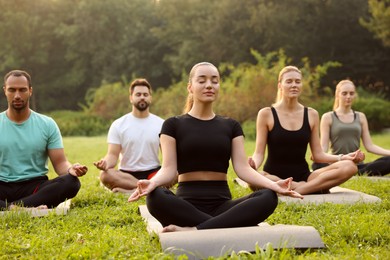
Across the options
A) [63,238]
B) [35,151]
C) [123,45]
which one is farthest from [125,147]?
[123,45]

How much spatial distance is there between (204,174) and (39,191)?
6.88 feet

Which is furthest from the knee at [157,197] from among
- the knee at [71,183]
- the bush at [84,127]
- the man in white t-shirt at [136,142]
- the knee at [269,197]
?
the bush at [84,127]

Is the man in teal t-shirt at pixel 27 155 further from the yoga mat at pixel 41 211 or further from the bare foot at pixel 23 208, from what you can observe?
the yoga mat at pixel 41 211

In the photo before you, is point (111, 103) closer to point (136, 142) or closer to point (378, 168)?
point (378, 168)

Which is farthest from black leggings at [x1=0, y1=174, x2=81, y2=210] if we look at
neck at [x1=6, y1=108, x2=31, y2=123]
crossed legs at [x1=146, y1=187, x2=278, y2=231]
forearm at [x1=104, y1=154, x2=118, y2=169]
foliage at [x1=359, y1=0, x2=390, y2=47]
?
foliage at [x1=359, y1=0, x2=390, y2=47]

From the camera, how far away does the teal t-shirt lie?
598 centimetres

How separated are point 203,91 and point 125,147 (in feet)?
10.7

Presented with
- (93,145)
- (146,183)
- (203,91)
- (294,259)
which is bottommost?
(93,145)

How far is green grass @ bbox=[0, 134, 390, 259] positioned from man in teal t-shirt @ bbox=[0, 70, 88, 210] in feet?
1.03

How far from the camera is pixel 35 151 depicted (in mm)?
6047

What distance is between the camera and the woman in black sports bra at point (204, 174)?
4.34 meters

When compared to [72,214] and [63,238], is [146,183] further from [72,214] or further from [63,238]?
[72,214]

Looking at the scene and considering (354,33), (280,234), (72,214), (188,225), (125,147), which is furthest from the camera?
(354,33)

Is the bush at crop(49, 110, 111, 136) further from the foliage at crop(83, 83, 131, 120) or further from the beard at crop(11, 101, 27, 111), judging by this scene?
the beard at crop(11, 101, 27, 111)
